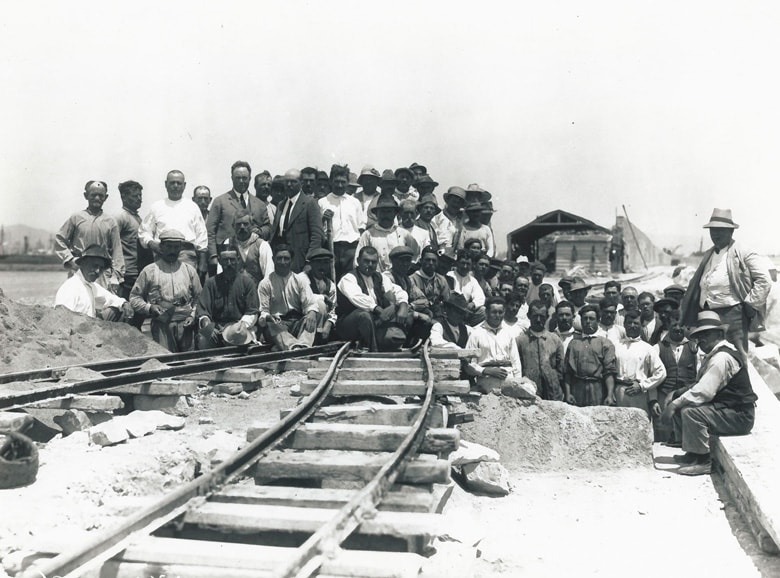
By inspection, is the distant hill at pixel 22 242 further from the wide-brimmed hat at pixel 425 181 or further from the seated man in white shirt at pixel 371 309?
the seated man in white shirt at pixel 371 309

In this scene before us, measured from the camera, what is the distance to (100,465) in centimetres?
452

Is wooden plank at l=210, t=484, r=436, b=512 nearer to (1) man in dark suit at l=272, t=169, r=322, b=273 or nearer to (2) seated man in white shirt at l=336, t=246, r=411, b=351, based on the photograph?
(2) seated man in white shirt at l=336, t=246, r=411, b=351

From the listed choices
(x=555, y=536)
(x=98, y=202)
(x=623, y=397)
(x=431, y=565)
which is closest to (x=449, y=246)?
(x=623, y=397)

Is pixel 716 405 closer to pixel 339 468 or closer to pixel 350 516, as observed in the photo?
pixel 339 468

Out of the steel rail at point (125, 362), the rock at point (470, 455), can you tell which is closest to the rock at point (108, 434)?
the steel rail at point (125, 362)

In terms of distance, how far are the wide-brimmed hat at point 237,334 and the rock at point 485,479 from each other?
11.1 ft

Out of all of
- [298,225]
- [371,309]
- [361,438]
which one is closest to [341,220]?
[298,225]

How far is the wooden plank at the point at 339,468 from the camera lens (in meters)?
4.08

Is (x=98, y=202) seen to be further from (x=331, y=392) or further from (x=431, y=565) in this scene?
(x=431, y=565)

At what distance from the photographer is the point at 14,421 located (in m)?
4.58

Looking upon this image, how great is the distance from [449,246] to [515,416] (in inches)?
154

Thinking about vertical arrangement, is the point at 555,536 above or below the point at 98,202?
below

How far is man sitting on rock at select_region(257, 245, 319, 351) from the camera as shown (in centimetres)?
814

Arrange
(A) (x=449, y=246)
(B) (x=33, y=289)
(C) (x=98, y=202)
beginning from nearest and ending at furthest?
(C) (x=98, y=202) → (A) (x=449, y=246) → (B) (x=33, y=289)
